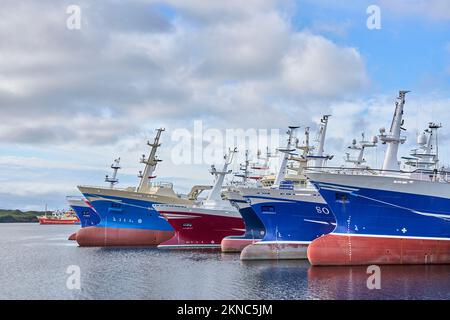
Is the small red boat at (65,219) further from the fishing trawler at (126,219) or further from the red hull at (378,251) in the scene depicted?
the red hull at (378,251)

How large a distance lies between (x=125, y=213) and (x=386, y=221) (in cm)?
2912

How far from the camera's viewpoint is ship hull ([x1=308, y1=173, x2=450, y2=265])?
31641 mm

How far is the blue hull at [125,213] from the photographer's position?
54.3 m

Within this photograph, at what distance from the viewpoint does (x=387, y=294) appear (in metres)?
23.9

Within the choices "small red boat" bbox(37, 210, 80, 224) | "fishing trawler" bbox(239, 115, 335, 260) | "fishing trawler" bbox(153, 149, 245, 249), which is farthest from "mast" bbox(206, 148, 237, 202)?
"small red boat" bbox(37, 210, 80, 224)

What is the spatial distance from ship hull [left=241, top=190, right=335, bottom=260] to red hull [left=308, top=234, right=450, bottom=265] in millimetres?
5692

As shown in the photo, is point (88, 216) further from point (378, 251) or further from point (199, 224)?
point (378, 251)

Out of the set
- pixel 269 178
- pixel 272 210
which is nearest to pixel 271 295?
pixel 272 210

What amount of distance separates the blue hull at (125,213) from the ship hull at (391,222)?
25.9 metres

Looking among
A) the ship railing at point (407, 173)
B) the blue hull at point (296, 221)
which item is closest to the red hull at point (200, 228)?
the blue hull at point (296, 221)
